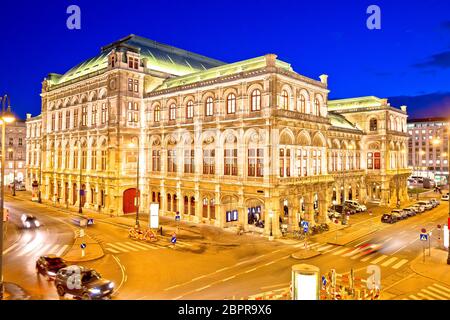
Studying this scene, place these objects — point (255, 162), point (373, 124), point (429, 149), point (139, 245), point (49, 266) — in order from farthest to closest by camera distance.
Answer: point (429, 149), point (373, 124), point (255, 162), point (139, 245), point (49, 266)

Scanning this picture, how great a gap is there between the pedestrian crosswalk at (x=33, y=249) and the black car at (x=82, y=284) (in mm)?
10664

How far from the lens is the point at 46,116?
70438 millimetres

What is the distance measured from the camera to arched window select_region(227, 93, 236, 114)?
42781 millimetres

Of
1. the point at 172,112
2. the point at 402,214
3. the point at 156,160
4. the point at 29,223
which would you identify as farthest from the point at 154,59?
the point at 402,214

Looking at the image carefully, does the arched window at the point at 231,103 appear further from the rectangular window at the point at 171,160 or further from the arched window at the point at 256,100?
the rectangular window at the point at 171,160

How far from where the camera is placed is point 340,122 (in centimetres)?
6538

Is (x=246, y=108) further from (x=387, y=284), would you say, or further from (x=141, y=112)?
(x=387, y=284)

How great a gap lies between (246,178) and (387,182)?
120 ft

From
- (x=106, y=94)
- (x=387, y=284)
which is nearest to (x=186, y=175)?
(x=106, y=94)

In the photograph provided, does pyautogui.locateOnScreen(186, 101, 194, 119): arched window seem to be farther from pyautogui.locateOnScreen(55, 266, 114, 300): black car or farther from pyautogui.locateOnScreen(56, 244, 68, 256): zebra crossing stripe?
pyautogui.locateOnScreen(55, 266, 114, 300): black car

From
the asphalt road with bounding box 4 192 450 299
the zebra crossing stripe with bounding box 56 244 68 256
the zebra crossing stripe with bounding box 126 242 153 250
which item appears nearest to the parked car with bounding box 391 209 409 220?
the asphalt road with bounding box 4 192 450 299

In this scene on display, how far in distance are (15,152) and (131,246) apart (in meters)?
88.8

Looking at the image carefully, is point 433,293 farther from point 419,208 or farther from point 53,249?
point 419,208

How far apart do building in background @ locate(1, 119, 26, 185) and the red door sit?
214 ft
